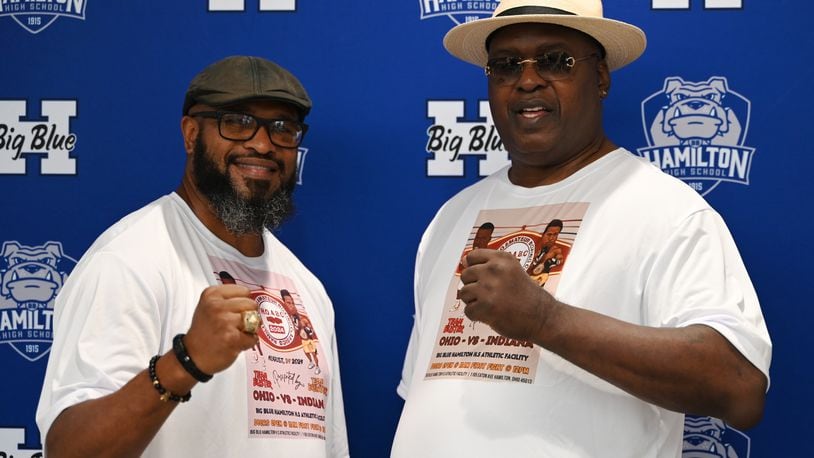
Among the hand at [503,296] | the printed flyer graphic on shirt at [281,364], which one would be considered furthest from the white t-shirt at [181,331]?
the hand at [503,296]

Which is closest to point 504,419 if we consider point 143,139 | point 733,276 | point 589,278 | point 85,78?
point 589,278

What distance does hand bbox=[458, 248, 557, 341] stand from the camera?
169 cm

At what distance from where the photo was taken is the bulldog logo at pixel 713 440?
2461mm

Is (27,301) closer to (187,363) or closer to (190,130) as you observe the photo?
(190,130)

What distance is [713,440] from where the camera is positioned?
8.07 ft

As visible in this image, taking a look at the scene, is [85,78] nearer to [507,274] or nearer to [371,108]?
[371,108]

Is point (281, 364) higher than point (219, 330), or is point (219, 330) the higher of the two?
point (219, 330)

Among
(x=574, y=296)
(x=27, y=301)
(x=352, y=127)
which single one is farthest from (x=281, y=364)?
(x=27, y=301)

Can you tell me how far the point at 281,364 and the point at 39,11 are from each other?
3.97ft

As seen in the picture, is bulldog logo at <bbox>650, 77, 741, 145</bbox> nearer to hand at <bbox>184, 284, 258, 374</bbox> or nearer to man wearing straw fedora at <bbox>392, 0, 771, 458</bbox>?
man wearing straw fedora at <bbox>392, 0, 771, 458</bbox>

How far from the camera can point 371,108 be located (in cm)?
262

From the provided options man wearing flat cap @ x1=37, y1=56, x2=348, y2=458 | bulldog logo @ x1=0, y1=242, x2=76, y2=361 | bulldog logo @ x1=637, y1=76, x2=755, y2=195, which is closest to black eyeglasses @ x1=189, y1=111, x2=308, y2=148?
man wearing flat cap @ x1=37, y1=56, x2=348, y2=458

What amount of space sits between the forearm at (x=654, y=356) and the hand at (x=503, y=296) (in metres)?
0.03

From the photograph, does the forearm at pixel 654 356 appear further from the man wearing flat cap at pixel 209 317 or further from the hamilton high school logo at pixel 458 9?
the hamilton high school logo at pixel 458 9
